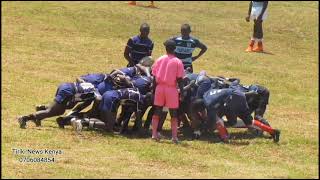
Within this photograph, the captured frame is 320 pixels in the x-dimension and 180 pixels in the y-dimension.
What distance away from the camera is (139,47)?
43.7 ft

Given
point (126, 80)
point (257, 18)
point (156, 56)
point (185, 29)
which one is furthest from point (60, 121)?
point (257, 18)

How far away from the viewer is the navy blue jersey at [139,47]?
13.3m

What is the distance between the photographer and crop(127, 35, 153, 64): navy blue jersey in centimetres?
1331

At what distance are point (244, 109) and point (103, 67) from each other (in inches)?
289

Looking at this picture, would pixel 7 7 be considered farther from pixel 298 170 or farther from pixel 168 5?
pixel 298 170

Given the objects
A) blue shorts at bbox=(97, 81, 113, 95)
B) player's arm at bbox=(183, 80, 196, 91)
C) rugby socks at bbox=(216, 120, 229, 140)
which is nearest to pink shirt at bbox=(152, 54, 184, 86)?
player's arm at bbox=(183, 80, 196, 91)

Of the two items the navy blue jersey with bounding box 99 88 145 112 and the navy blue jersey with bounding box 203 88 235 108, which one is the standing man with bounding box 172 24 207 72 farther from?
the navy blue jersey with bounding box 99 88 145 112

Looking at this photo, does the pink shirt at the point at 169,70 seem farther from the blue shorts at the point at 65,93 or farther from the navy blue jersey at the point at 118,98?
the blue shorts at the point at 65,93

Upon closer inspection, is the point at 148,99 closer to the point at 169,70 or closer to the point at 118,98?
the point at 118,98

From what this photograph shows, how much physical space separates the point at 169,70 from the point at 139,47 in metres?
2.20

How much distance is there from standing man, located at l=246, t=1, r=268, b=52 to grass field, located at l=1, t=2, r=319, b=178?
584 millimetres

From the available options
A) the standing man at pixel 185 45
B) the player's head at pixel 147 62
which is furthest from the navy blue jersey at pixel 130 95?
the standing man at pixel 185 45

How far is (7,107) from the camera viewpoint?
1366 cm

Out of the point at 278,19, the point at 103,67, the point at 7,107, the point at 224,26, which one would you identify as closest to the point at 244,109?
the point at 7,107
